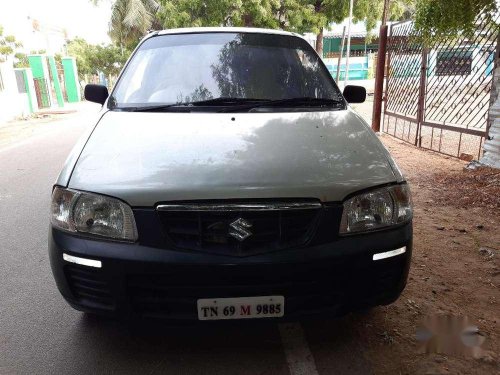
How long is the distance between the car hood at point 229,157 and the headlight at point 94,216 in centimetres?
5

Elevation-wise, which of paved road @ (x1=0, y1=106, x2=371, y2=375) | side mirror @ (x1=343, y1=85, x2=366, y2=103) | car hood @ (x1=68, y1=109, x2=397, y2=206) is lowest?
paved road @ (x1=0, y1=106, x2=371, y2=375)

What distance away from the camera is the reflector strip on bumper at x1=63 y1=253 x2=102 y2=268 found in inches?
77.1

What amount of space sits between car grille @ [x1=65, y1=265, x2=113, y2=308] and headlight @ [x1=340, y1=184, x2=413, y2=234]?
1108mm

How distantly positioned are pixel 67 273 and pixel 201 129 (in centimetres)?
102

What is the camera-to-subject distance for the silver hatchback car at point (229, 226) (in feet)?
6.33

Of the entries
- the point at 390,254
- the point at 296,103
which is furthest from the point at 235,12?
the point at 390,254

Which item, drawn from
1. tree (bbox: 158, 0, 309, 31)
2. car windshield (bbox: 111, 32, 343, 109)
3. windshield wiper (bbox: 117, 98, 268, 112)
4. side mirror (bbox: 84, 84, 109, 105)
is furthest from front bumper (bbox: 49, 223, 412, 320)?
tree (bbox: 158, 0, 309, 31)

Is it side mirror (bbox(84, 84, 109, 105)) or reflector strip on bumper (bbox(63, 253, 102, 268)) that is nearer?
reflector strip on bumper (bbox(63, 253, 102, 268))

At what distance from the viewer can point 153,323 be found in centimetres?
202

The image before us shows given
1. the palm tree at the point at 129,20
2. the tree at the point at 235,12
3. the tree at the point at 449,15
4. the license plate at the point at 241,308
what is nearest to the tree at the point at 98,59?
the palm tree at the point at 129,20

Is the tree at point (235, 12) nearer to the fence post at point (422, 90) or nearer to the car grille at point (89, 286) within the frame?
the fence post at point (422, 90)

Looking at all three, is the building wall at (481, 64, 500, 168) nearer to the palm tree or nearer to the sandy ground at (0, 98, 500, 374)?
the sandy ground at (0, 98, 500, 374)

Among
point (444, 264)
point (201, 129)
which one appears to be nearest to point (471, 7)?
point (444, 264)

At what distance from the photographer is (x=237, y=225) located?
6.33 feet
